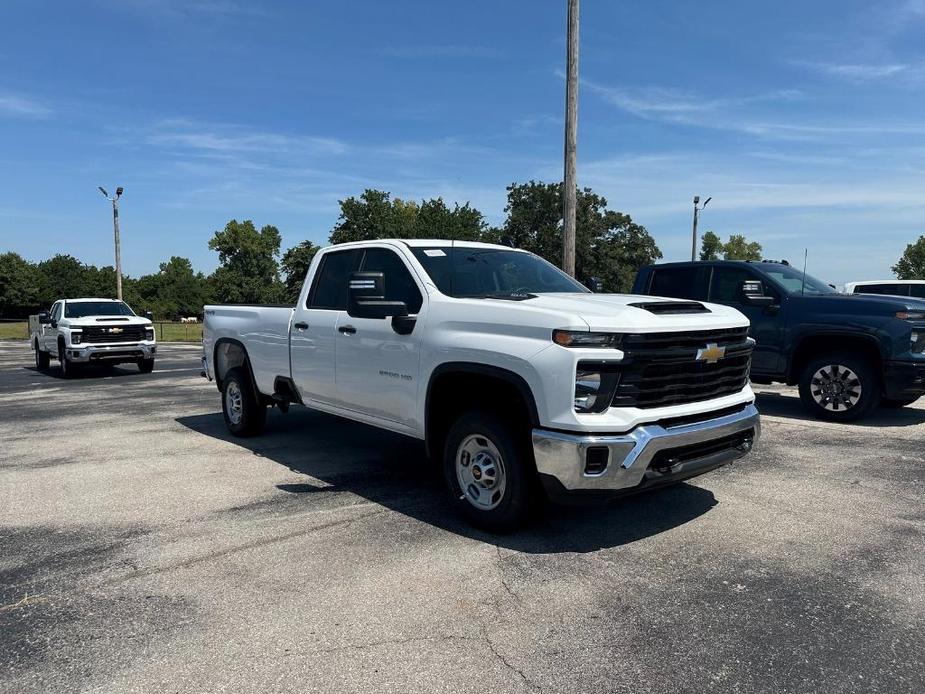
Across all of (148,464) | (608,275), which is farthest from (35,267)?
(148,464)

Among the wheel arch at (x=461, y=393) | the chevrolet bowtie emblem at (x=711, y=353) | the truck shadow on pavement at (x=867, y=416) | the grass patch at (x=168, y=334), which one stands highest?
the chevrolet bowtie emblem at (x=711, y=353)

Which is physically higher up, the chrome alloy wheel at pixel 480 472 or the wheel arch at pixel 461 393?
the wheel arch at pixel 461 393

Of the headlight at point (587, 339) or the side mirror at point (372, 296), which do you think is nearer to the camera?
the headlight at point (587, 339)

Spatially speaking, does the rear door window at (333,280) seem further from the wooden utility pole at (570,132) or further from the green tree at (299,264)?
the green tree at (299,264)

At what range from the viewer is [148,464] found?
6.48 meters

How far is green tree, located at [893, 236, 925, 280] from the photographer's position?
69031 mm

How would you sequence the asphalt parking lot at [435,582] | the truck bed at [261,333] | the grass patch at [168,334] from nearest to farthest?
the asphalt parking lot at [435,582] < the truck bed at [261,333] < the grass patch at [168,334]

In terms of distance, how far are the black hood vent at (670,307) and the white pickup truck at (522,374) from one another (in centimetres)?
2

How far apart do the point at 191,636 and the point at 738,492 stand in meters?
4.12

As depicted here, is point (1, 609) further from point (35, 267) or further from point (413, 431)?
point (35, 267)

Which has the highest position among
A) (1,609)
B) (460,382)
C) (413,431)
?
(460,382)

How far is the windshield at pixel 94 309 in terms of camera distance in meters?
16.1

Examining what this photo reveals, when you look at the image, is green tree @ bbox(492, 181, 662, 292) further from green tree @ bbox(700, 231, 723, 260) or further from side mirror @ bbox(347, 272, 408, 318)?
side mirror @ bbox(347, 272, 408, 318)

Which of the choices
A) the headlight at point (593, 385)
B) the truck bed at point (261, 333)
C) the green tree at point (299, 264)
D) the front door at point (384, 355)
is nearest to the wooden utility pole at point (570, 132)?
the truck bed at point (261, 333)
